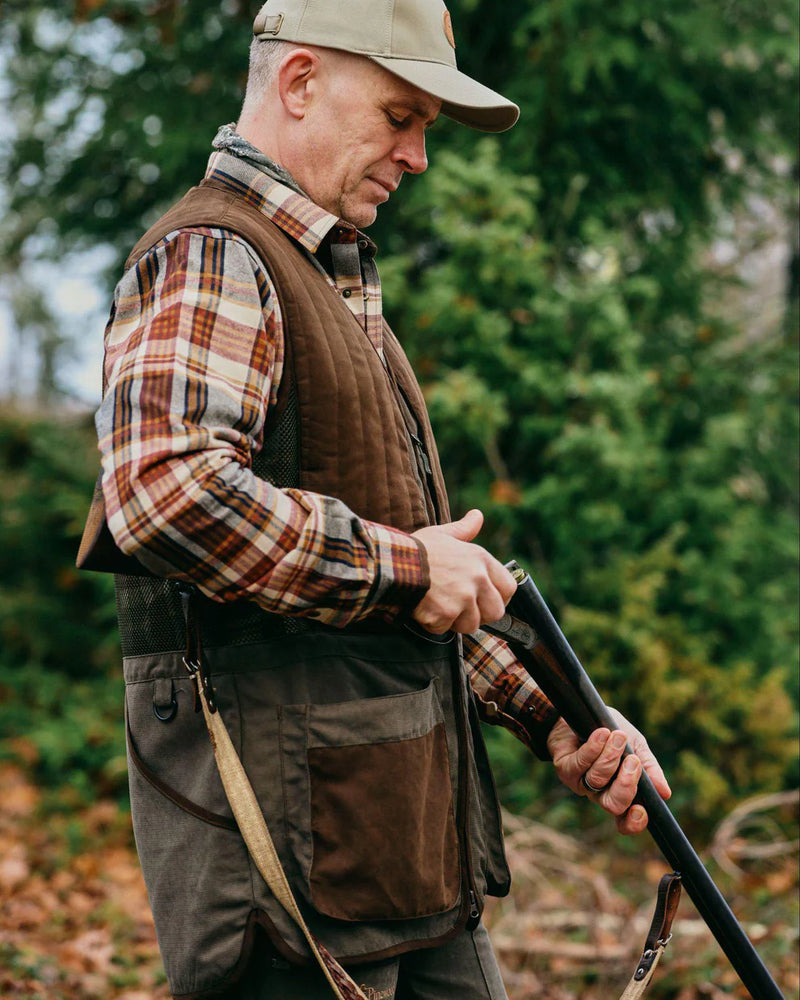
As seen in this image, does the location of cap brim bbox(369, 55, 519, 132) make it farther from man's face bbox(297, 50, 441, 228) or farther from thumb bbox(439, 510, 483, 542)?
thumb bbox(439, 510, 483, 542)

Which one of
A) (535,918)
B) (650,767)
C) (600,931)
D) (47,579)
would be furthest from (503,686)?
(47,579)

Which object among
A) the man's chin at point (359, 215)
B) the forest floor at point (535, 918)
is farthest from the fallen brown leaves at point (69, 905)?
the man's chin at point (359, 215)

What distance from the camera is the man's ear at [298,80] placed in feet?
6.04

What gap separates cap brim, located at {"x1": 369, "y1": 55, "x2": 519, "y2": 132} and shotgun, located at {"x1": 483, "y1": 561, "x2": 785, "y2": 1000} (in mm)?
861

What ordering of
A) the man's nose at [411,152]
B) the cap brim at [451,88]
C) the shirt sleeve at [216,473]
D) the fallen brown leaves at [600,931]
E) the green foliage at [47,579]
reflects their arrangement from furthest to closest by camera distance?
1. the green foliage at [47,579]
2. the fallen brown leaves at [600,931]
3. the man's nose at [411,152]
4. the cap brim at [451,88]
5. the shirt sleeve at [216,473]

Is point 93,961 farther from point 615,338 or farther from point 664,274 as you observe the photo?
point 664,274

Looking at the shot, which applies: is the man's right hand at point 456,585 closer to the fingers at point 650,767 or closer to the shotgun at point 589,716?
the shotgun at point 589,716

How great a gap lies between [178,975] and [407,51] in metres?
1.58

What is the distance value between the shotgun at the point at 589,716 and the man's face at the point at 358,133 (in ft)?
2.55

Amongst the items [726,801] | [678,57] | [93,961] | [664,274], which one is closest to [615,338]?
[664,274]

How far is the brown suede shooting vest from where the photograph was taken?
1.62 m

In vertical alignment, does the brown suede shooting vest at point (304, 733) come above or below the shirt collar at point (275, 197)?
below

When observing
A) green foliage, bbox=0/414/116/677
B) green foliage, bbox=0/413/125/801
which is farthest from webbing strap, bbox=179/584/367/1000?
green foliage, bbox=0/414/116/677

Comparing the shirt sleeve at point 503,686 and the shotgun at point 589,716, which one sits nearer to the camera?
the shotgun at point 589,716
